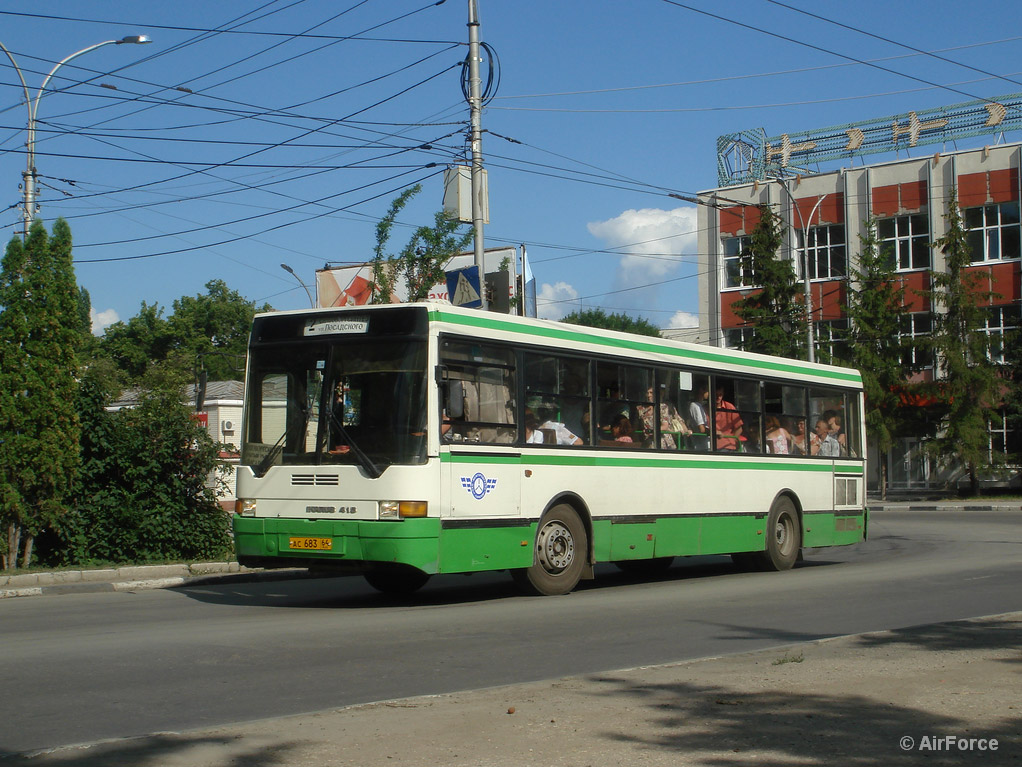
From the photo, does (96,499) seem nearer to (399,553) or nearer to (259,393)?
(259,393)

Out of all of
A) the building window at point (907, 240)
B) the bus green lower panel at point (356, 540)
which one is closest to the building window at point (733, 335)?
the building window at point (907, 240)

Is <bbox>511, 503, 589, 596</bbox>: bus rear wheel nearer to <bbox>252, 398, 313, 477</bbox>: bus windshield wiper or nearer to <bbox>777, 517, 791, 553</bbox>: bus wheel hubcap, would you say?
<bbox>252, 398, 313, 477</bbox>: bus windshield wiper

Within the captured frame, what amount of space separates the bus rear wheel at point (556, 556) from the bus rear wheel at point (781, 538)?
190 inches

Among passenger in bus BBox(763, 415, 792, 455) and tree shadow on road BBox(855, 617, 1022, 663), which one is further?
passenger in bus BBox(763, 415, 792, 455)

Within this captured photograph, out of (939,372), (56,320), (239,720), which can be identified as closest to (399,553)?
(239,720)

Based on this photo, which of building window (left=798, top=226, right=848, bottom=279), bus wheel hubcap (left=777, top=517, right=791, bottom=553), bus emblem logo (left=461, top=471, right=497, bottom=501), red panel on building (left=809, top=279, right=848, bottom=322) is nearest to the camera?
bus emblem logo (left=461, top=471, right=497, bottom=501)

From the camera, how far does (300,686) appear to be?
7441mm

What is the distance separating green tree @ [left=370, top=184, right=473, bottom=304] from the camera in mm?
25516

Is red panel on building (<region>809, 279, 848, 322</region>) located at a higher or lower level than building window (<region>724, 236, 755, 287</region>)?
lower

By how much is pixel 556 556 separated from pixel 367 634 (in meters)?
3.84

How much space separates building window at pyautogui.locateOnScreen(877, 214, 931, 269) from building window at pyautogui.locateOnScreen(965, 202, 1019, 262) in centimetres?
202

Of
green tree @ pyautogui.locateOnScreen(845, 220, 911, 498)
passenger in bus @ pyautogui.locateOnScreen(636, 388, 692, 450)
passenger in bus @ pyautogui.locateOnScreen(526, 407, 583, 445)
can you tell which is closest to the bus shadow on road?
passenger in bus @ pyautogui.locateOnScreen(526, 407, 583, 445)

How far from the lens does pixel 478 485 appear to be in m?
12.1

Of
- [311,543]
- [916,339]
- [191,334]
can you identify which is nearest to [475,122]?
[311,543]
